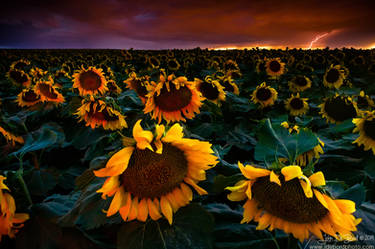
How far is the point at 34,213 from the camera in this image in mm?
1213

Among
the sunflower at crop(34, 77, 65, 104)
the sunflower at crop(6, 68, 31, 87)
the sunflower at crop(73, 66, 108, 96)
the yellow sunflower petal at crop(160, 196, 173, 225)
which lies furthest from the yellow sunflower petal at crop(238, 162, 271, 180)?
the sunflower at crop(6, 68, 31, 87)

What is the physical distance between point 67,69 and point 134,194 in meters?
10.8

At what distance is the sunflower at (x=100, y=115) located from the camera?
277 cm

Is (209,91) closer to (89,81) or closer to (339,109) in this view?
(339,109)

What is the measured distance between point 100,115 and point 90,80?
1.94 metres

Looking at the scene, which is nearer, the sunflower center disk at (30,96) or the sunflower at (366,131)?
the sunflower at (366,131)

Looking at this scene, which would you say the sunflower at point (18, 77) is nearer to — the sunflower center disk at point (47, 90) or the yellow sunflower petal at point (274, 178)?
the sunflower center disk at point (47, 90)

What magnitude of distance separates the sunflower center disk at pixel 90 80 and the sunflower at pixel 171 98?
2.04 meters

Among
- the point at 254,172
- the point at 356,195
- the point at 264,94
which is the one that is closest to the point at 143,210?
the point at 254,172

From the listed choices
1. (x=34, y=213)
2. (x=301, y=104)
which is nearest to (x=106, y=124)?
(x=34, y=213)

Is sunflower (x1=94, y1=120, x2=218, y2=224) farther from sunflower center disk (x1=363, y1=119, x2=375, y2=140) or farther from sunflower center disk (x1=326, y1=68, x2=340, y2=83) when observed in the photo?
sunflower center disk (x1=326, y1=68, x2=340, y2=83)

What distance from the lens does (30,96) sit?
448 cm

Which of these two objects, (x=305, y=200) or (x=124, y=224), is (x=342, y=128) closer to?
(x=305, y=200)

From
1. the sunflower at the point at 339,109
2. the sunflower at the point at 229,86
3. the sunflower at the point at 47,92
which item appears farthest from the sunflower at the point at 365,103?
the sunflower at the point at 47,92
